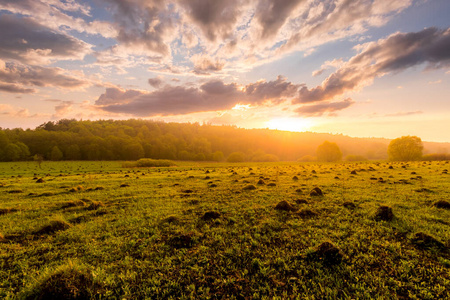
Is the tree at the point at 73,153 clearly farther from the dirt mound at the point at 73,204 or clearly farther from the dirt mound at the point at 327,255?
the dirt mound at the point at 327,255

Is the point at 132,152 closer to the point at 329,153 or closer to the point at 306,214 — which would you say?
the point at 329,153

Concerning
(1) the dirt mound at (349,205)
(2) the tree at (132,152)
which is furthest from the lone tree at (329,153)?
(2) the tree at (132,152)

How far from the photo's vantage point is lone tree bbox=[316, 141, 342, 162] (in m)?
104

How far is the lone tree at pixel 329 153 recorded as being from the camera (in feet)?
342

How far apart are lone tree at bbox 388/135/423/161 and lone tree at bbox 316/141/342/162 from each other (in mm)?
24947

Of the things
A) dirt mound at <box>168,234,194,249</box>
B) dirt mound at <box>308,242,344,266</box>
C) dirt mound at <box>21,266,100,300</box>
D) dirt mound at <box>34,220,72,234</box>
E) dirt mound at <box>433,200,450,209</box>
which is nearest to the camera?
dirt mound at <box>21,266,100,300</box>

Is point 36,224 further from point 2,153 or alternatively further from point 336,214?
point 2,153

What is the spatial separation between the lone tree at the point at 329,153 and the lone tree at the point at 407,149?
2495 centimetres

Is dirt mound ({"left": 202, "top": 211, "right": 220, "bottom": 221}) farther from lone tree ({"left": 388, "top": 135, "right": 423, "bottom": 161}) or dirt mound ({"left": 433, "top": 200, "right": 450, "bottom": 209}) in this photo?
lone tree ({"left": 388, "top": 135, "right": 423, "bottom": 161})

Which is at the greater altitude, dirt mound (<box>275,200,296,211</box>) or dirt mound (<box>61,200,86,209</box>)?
dirt mound (<box>275,200,296,211</box>)

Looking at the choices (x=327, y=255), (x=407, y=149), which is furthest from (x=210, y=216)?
(x=407, y=149)

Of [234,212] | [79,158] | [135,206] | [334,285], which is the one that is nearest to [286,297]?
[334,285]

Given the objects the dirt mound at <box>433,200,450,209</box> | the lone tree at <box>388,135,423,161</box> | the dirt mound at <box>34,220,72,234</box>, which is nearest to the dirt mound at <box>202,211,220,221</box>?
the dirt mound at <box>34,220,72,234</box>

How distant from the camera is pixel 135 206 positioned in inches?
512
